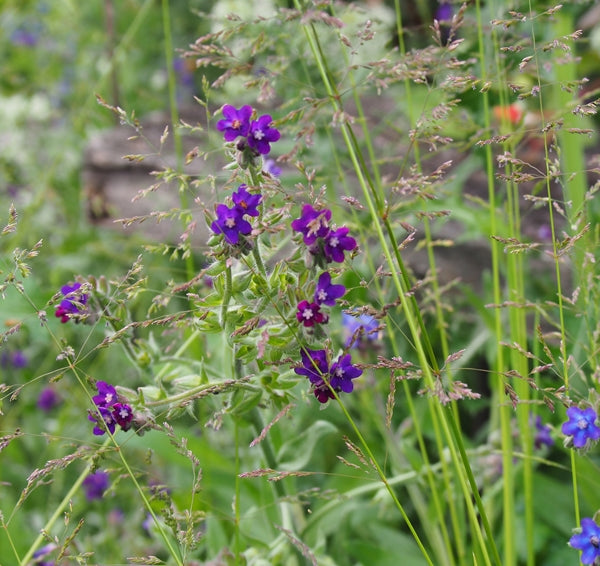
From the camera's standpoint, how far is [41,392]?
2531 millimetres

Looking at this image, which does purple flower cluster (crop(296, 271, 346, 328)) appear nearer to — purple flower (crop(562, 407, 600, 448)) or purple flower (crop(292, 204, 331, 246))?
purple flower (crop(292, 204, 331, 246))

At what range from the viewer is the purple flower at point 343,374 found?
0.93m

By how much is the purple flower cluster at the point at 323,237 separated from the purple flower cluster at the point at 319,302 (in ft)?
0.12

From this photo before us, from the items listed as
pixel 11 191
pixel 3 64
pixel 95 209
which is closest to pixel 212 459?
pixel 95 209

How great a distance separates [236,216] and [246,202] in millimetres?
24

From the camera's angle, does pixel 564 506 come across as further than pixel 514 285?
Yes

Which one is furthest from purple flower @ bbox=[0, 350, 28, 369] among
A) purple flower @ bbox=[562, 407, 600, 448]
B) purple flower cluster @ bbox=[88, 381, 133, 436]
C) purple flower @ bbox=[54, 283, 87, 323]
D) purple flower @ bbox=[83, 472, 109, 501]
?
purple flower @ bbox=[562, 407, 600, 448]

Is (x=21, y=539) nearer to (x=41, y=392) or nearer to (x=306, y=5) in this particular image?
(x=41, y=392)

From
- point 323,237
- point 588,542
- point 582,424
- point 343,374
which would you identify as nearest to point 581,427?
point 582,424

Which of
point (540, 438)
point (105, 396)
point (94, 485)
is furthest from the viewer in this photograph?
point (94, 485)

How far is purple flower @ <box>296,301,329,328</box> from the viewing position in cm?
90

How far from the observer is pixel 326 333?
37.4 inches

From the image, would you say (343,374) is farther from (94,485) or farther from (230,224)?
(94,485)

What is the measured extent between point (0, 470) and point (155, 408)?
118 cm
